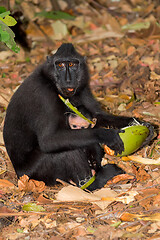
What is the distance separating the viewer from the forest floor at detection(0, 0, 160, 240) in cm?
441

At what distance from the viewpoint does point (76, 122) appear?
5.65 meters

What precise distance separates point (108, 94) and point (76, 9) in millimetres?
5450

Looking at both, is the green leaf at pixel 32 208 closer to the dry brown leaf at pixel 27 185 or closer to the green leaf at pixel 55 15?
the dry brown leaf at pixel 27 185

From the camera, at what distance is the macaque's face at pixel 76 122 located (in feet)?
18.5

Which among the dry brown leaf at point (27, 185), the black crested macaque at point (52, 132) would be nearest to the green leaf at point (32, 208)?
the dry brown leaf at point (27, 185)

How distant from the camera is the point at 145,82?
7875mm

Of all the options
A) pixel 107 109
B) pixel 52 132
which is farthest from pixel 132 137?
pixel 107 109

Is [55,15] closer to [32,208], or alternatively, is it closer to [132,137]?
[132,137]

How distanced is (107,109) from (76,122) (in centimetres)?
173

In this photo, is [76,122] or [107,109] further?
[107,109]

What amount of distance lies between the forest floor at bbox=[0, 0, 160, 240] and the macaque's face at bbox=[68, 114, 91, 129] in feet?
2.33

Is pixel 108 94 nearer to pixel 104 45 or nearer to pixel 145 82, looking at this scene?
pixel 145 82

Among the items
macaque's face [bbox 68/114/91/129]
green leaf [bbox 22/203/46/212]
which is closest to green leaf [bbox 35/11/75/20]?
macaque's face [bbox 68/114/91/129]

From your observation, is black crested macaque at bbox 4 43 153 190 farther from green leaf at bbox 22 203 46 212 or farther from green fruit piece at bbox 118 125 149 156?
green leaf at bbox 22 203 46 212
